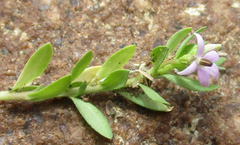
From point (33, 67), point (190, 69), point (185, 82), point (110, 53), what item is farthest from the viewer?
point (110, 53)

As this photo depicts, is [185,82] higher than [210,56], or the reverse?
[210,56]

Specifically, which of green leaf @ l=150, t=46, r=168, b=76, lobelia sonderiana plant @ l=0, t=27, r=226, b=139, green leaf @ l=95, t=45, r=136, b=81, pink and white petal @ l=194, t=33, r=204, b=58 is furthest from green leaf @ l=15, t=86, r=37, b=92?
pink and white petal @ l=194, t=33, r=204, b=58

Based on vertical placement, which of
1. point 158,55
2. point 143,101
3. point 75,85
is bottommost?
point 143,101

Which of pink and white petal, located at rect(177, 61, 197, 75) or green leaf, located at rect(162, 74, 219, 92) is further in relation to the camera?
green leaf, located at rect(162, 74, 219, 92)

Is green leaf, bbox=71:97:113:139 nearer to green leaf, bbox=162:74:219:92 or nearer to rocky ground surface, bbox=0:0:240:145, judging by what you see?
rocky ground surface, bbox=0:0:240:145

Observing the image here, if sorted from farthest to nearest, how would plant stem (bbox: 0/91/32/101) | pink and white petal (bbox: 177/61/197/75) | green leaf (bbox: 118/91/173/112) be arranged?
green leaf (bbox: 118/91/173/112)
plant stem (bbox: 0/91/32/101)
pink and white petal (bbox: 177/61/197/75)

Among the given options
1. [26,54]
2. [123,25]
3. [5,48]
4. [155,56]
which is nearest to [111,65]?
[155,56]

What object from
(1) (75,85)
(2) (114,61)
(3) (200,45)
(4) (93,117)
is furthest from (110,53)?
(3) (200,45)

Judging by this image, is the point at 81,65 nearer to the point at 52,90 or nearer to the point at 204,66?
the point at 52,90
